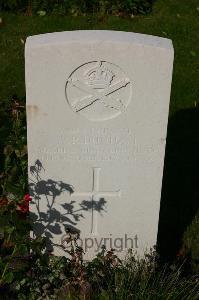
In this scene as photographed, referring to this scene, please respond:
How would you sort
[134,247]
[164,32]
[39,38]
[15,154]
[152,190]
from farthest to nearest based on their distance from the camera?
[164,32], [15,154], [134,247], [152,190], [39,38]

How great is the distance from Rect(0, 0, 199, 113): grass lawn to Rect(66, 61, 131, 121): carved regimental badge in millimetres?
2949

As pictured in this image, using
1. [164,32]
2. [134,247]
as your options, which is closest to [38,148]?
[134,247]

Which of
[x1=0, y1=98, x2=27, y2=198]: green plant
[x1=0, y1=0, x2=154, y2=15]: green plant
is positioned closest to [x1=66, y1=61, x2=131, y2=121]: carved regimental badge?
[x1=0, y1=98, x2=27, y2=198]: green plant

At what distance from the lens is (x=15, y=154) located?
5.01m

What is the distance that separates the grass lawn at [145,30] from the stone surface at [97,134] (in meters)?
2.64

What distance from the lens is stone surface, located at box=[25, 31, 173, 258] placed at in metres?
3.75

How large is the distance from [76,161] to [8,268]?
2.68 ft

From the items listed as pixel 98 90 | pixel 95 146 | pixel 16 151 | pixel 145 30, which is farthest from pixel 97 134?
pixel 145 30

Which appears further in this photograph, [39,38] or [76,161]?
[76,161]

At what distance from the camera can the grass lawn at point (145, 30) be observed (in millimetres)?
7023

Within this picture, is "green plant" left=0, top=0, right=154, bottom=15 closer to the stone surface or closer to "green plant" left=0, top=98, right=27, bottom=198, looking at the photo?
"green plant" left=0, top=98, right=27, bottom=198

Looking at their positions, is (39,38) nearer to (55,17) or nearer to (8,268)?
(8,268)

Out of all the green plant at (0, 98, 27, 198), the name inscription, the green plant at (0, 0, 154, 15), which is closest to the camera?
the name inscription

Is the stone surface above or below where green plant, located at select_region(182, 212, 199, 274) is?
above
